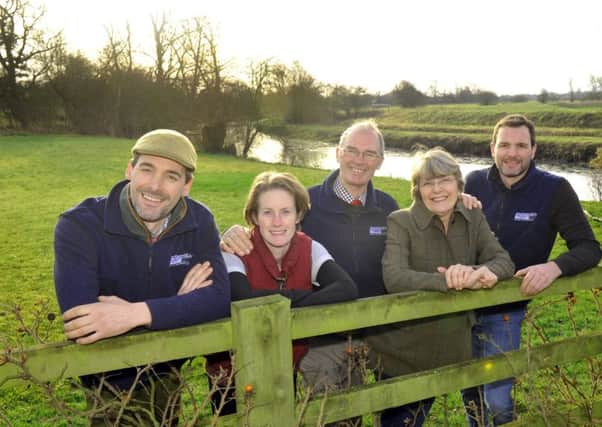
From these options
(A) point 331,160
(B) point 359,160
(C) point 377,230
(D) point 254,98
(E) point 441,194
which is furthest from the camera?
(D) point 254,98

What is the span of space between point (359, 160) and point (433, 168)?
59cm

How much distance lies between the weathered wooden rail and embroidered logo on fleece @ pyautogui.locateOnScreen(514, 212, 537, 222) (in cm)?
104

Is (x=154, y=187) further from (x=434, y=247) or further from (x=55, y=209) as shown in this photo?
(x=55, y=209)

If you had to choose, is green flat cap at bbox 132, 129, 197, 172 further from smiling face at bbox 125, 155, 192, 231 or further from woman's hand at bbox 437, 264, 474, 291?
woman's hand at bbox 437, 264, 474, 291

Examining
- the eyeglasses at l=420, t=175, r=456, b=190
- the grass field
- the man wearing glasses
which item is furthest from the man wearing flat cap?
the eyeglasses at l=420, t=175, r=456, b=190

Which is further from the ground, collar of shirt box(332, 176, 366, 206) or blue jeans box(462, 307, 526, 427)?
collar of shirt box(332, 176, 366, 206)

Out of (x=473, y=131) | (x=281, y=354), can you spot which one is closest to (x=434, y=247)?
(x=281, y=354)

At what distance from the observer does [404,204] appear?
49.3 feet

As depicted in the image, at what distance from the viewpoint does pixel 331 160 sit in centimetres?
3152

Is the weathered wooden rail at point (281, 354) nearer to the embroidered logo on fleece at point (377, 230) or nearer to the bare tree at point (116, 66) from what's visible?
the embroidered logo on fleece at point (377, 230)

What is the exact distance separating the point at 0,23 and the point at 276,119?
19834 mm

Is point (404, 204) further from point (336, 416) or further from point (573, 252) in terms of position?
point (336, 416)

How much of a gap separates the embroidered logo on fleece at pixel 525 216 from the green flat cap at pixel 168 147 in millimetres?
2137

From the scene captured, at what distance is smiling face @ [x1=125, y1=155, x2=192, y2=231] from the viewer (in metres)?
2.62
